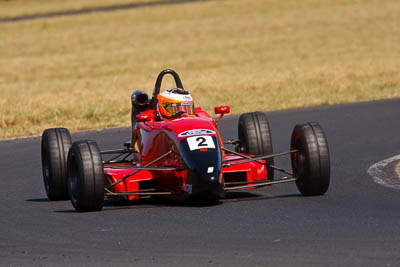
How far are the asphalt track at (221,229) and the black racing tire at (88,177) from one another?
0.13 metres

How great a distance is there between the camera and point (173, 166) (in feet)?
31.2

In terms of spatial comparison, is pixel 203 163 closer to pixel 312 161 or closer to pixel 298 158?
pixel 312 161

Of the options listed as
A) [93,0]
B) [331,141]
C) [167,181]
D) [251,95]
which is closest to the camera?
[167,181]

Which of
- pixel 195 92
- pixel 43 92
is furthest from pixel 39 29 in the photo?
pixel 195 92

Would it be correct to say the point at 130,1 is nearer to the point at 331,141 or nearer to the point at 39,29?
the point at 39,29

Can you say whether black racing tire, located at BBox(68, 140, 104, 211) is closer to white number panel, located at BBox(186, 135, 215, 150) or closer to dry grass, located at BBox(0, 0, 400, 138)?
white number panel, located at BBox(186, 135, 215, 150)

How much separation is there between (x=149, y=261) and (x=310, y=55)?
28175 millimetres

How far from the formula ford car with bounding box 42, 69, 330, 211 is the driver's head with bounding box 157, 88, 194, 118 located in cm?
14

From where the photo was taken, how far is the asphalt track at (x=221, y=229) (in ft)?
22.2

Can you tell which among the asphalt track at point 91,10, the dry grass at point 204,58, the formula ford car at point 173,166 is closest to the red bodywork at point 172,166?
the formula ford car at point 173,166

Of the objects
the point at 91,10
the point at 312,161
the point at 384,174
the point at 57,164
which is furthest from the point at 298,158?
the point at 91,10

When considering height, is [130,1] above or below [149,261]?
above

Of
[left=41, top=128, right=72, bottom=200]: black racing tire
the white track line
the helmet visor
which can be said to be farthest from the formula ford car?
the white track line

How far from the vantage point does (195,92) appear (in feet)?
80.6
